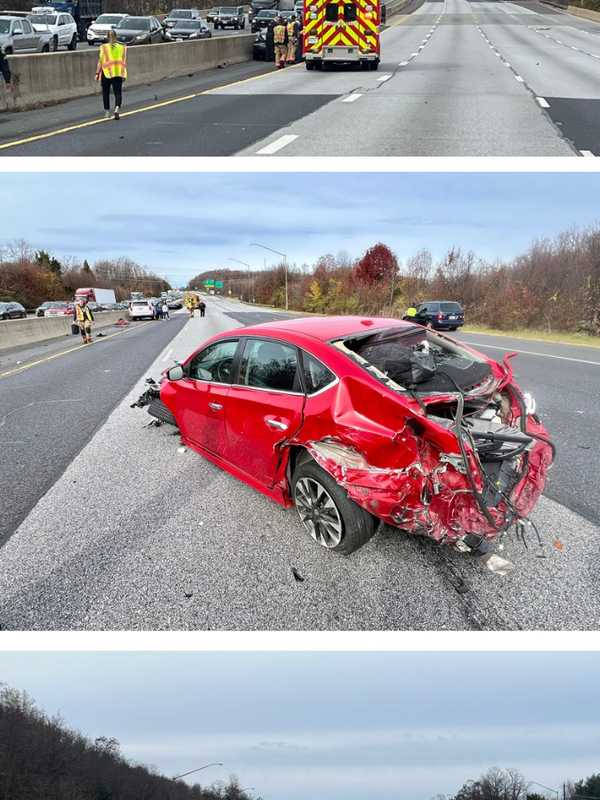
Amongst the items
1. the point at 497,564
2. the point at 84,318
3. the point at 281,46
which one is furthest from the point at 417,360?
the point at 281,46

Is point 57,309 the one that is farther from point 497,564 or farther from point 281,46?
point 497,564

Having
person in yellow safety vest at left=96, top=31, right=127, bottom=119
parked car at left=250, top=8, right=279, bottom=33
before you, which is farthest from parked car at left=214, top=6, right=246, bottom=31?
person in yellow safety vest at left=96, top=31, right=127, bottom=119

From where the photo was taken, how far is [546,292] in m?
31.4

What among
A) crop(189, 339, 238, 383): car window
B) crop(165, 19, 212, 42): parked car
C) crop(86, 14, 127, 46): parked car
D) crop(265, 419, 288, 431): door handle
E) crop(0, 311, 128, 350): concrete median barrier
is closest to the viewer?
crop(265, 419, 288, 431): door handle

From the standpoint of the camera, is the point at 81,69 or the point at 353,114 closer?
the point at 353,114

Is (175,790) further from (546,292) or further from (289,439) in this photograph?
(546,292)

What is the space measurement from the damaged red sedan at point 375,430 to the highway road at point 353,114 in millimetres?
6190

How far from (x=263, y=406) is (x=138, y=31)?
25.7 m

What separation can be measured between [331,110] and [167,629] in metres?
13.1

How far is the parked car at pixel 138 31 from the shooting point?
24.4 metres

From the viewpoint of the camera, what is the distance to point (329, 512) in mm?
4359

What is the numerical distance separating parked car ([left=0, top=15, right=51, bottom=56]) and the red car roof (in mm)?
18824

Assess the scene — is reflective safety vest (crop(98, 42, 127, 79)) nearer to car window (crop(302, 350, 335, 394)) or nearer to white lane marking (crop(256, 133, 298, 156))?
white lane marking (crop(256, 133, 298, 156))

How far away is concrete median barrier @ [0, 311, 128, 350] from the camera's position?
75.7 feet
